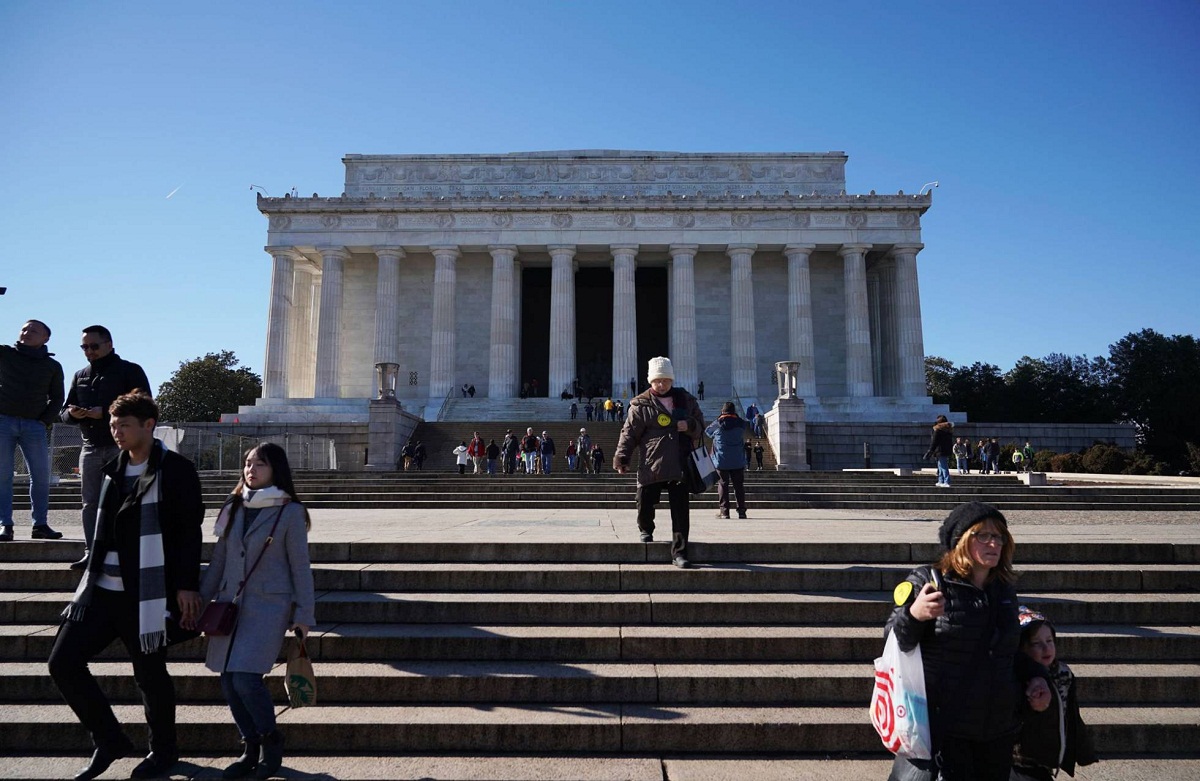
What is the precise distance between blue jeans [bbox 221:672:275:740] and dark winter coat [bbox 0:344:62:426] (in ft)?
16.2

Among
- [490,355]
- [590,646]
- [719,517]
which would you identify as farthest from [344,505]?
[490,355]

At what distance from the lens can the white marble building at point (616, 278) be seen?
42.9m

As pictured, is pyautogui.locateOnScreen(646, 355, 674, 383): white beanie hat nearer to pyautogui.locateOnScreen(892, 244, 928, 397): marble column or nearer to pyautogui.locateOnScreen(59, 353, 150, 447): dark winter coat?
pyautogui.locateOnScreen(59, 353, 150, 447): dark winter coat

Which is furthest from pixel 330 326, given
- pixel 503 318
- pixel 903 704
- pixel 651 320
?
pixel 903 704

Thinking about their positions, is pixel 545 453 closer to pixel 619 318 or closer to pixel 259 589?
pixel 619 318

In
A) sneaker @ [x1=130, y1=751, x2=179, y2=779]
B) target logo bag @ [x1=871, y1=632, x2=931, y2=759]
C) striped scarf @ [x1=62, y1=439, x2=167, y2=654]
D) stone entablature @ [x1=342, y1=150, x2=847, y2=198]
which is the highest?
stone entablature @ [x1=342, y1=150, x2=847, y2=198]

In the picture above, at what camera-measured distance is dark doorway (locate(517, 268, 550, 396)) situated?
52469 millimetres

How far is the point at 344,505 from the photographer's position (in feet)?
54.9

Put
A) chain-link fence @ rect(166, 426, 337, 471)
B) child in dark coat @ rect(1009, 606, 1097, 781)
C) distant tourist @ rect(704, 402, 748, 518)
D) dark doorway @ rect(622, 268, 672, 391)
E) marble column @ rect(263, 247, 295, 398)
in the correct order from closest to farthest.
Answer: child in dark coat @ rect(1009, 606, 1097, 781)
distant tourist @ rect(704, 402, 748, 518)
chain-link fence @ rect(166, 426, 337, 471)
marble column @ rect(263, 247, 295, 398)
dark doorway @ rect(622, 268, 672, 391)

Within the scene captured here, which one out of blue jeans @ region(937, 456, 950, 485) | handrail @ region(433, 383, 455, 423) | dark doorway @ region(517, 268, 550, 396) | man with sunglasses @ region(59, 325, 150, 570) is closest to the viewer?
man with sunglasses @ region(59, 325, 150, 570)

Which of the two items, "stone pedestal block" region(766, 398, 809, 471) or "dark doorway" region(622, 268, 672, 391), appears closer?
"stone pedestal block" region(766, 398, 809, 471)

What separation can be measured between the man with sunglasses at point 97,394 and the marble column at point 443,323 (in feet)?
118

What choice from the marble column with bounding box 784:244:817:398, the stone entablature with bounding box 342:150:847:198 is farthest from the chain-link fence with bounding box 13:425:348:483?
the marble column with bounding box 784:244:817:398

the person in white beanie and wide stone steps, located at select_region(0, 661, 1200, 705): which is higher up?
the person in white beanie
